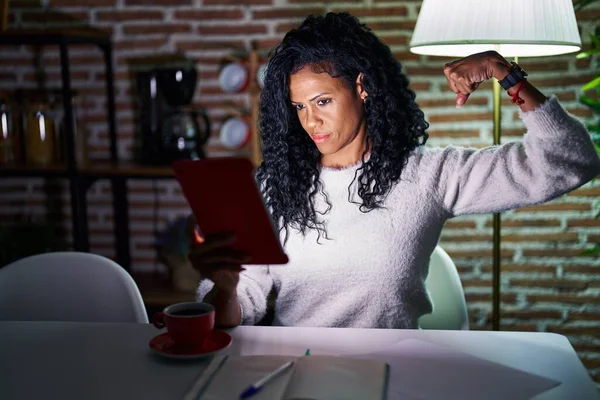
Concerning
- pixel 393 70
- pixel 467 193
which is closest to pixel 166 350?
pixel 467 193

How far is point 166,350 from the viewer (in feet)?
3.63

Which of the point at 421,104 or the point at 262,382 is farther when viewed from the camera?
the point at 421,104

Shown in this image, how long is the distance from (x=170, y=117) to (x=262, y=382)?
1.79m

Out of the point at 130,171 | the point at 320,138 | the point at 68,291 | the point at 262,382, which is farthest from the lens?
the point at 130,171

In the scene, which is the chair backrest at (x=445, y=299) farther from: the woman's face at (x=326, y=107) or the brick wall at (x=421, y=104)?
the brick wall at (x=421, y=104)

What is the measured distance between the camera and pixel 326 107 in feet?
4.93

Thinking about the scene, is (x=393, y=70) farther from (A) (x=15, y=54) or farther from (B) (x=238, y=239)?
(A) (x=15, y=54)

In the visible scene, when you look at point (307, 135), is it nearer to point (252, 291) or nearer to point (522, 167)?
point (252, 291)

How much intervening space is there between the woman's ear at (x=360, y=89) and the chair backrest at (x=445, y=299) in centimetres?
45

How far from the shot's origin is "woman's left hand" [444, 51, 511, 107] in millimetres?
1398

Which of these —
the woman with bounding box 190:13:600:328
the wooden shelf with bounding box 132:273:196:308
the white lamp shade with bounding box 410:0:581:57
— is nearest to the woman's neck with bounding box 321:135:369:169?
the woman with bounding box 190:13:600:328

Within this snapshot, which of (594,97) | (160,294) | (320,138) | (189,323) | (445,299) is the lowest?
(160,294)

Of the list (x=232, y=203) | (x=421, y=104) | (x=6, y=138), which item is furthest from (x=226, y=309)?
(x=6, y=138)

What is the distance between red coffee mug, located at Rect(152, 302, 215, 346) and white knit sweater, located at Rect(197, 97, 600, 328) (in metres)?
0.30
